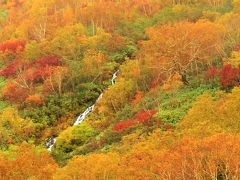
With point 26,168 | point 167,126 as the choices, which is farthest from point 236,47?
point 26,168

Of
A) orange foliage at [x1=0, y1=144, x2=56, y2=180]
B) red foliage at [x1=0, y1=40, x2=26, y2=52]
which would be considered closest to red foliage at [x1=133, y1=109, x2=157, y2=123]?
orange foliage at [x1=0, y1=144, x2=56, y2=180]

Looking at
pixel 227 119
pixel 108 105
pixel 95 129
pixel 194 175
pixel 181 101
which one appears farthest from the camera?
pixel 108 105

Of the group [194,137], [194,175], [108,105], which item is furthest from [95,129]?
[194,175]

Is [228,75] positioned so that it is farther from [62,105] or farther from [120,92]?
[62,105]

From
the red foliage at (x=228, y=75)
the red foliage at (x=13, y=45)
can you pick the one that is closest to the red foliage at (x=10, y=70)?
the red foliage at (x=13, y=45)

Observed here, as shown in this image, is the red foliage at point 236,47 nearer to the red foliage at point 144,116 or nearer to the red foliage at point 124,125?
the red foliage at point 144,116

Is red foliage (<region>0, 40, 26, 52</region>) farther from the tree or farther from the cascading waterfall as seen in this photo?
the tree

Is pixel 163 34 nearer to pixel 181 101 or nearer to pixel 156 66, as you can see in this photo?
pixel 156 66
